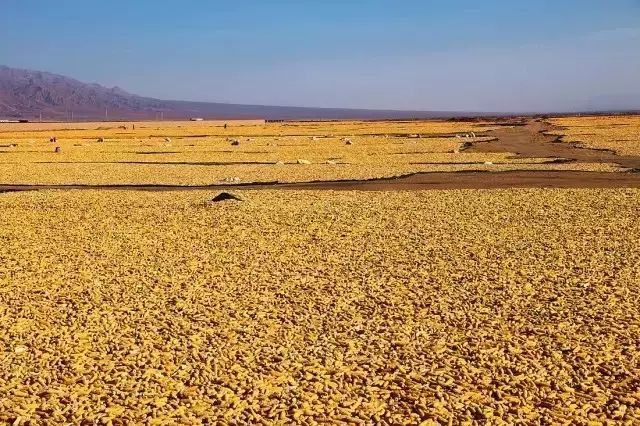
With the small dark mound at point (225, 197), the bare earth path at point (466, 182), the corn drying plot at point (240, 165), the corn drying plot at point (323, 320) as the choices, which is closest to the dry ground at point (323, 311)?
the corn drying plot at point (323, 320)

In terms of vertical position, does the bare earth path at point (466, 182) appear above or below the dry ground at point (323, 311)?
above

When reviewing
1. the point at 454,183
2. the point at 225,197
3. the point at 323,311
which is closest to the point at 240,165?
the point at 454,183

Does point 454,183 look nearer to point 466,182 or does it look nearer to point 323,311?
point 466,182

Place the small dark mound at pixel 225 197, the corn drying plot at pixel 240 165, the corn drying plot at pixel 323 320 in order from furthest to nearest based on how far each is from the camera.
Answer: the corn drying plot at pixel 240 165 < the small dark mound at pixel 225 197 < the corn drying plot at pixel 323 320

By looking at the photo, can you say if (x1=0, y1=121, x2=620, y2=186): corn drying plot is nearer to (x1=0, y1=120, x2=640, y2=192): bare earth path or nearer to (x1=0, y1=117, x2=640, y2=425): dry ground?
(x1=0, y1=120, x2=640, y2=192): bare earth path

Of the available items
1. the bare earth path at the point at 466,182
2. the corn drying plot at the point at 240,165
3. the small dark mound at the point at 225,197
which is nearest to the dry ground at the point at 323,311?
the small dark mound at the point at 225,197

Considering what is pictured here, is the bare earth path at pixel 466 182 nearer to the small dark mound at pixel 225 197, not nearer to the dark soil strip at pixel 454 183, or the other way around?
the dark soil strip at pixel 454 183

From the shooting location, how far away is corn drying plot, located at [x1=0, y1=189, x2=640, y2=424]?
5.70 m

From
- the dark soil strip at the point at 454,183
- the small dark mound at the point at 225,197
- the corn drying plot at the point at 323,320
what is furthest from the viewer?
the dark soil strip at the point at 454,183

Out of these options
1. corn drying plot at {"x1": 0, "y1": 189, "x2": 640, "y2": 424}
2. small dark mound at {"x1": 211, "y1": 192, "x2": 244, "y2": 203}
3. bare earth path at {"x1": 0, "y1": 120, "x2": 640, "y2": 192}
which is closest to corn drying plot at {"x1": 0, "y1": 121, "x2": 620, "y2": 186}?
bare earth path at {"x1": 0, "y1": 120, "x2": 640, "y2": 192}

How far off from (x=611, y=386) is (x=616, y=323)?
1861 millimetres

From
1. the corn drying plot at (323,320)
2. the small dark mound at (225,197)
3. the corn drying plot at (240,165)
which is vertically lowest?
the corn drying plot at (323,320)

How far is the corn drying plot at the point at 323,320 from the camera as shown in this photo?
570 centimetres

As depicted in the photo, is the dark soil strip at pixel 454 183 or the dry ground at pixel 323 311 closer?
the dry ground at pixel 323 311
